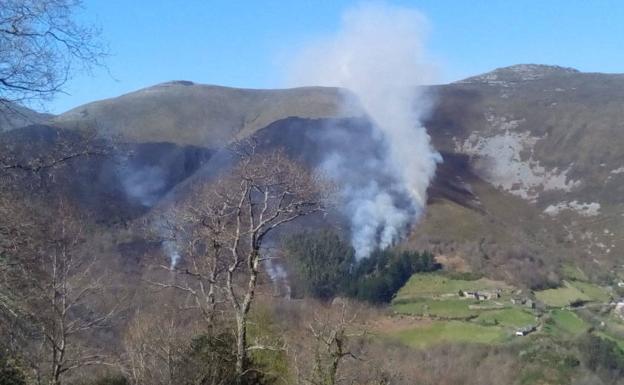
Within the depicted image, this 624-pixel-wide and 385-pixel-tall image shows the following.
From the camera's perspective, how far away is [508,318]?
54.8 metres

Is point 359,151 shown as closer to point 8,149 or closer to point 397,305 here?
point 397,305

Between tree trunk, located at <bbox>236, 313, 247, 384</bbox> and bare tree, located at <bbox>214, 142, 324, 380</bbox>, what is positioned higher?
bare tree, located at <bbox>214, 142, 324, 380</bbox>

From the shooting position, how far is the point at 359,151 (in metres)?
114

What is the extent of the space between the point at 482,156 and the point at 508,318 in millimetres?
102321

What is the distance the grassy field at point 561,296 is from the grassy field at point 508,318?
981 cm

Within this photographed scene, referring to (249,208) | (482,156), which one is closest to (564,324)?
(249,208)

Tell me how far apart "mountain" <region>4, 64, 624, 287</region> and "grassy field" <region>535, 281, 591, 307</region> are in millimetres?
2281

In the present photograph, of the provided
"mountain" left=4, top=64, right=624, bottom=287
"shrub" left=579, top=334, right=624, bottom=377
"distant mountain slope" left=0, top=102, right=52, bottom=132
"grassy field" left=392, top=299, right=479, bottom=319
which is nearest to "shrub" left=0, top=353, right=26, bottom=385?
"distant mountain slope" left=0, top=102, right=52, bottom=132

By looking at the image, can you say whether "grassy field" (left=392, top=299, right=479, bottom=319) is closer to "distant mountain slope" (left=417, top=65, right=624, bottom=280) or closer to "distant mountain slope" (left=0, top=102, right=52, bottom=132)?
"distant mountain slope" (left=417, top=65, right=624, bottom=280)

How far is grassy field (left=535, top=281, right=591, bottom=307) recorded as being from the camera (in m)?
65.5

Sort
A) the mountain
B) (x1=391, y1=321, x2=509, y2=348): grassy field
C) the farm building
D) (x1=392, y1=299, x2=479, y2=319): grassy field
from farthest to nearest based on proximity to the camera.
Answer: the mountain
(x1=392, y1=299, x2=479, y2=319): grassy field
the farm building
(x1=391, y1=321, x2=509, y2=348): grassy field

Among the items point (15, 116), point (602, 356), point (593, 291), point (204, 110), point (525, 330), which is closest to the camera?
point (15, 116)

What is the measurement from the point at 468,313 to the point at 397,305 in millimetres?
8455

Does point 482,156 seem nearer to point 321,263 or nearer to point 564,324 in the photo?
point 321,263
